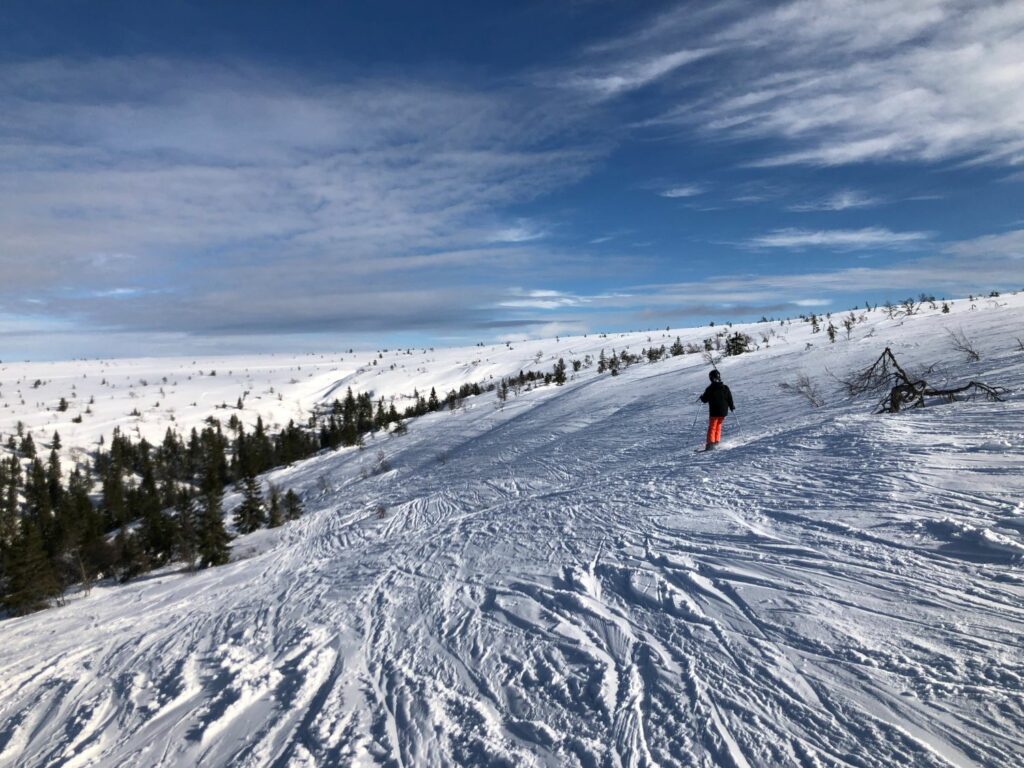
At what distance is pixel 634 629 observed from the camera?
4.80m

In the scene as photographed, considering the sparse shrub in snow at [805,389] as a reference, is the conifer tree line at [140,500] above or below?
below

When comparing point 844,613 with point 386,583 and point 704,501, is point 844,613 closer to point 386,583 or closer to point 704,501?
point 704,501

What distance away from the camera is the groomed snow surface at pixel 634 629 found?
3.48 meters

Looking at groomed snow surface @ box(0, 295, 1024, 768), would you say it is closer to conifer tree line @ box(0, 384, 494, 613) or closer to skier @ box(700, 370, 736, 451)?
skier @ box(700, 370, 736, 451)

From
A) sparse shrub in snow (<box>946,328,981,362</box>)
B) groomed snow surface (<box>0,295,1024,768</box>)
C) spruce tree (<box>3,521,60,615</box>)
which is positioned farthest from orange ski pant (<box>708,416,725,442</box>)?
spruce tree (<box>3,521,60,615</box>)

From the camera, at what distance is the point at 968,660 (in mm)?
3490

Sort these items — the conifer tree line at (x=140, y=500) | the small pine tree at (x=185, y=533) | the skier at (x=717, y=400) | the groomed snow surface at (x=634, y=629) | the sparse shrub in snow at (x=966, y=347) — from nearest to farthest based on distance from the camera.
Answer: the groomed snow surface at (x=634, y=629)
the skier at (x=717, y=400)
the sparse shrub in snow at (x=966, y=347)
the conifer tree line at (x=140, y=500)
the small pine tree at (x=185, y=533)

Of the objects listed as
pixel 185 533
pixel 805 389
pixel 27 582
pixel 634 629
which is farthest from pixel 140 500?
pixel 634 629

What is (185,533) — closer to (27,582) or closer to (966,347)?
(27,582)

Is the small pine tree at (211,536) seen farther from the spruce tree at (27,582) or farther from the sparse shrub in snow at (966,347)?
the sparse shrub in snow at (966,347)

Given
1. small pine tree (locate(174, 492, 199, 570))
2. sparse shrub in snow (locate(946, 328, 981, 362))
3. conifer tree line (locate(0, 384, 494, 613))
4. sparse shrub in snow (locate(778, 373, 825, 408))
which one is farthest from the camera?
small pine tree (locate(174, 492, 199, 570))

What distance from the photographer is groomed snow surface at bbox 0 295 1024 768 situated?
3.48m

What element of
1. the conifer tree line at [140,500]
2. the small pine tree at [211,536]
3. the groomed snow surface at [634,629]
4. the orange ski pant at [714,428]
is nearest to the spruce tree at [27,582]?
the conifer tree line at [140,500]

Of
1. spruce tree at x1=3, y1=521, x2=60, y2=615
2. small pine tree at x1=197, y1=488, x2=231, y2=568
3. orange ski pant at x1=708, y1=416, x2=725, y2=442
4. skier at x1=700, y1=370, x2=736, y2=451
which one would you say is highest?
skier at x1=700, y1=370, x2=736, y2=451
